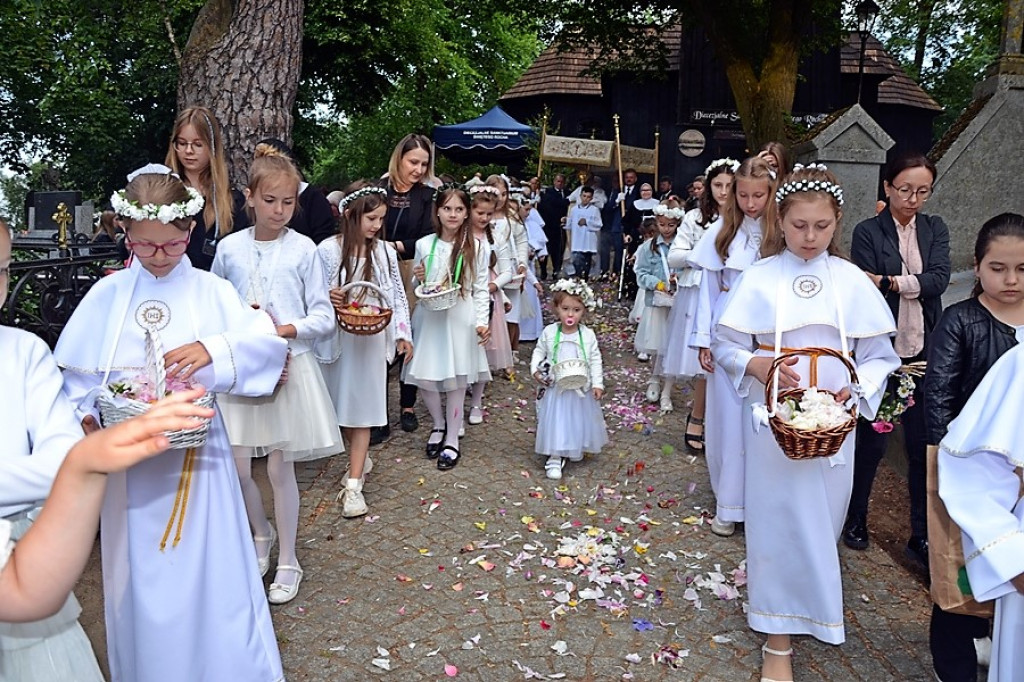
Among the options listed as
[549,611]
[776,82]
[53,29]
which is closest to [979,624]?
[549,611]

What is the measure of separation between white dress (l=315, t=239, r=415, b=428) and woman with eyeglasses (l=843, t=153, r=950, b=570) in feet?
10.6

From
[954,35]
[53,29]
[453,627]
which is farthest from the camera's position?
[954,35]

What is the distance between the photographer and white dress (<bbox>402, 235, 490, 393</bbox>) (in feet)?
22.7

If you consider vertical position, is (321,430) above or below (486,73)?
below

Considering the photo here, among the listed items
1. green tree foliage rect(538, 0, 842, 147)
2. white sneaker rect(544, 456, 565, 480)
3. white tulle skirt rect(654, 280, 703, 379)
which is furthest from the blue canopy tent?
white sneaker rect(544, 456, 565, 480)

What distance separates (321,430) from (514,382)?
546 centimetres

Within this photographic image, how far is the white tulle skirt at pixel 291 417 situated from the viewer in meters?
4.47

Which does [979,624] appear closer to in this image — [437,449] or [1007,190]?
[437,449]

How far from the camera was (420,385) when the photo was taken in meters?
6.99

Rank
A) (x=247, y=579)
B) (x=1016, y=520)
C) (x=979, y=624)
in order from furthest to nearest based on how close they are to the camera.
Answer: (x=979, y=624) < (x=247, y=579) < (x=1016, y=520)

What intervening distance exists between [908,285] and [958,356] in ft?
4.71

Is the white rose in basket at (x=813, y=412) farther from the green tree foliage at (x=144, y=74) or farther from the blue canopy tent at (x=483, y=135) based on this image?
the blue canopy tent at (x=483, y=135)

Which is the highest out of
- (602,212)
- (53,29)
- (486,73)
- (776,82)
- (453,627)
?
(486,73)

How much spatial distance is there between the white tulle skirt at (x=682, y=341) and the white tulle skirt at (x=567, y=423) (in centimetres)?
101
